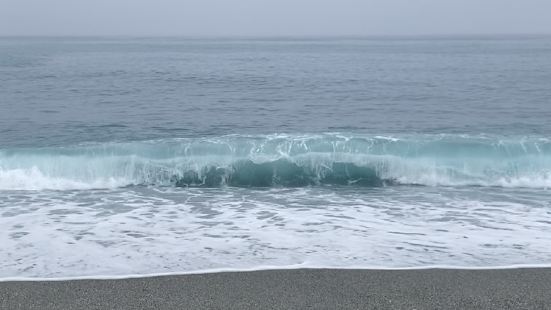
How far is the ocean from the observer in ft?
26.4

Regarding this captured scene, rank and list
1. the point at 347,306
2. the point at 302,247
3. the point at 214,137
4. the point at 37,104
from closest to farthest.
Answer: the point at 347,306
the point at 302,247
the point at 214,137
the point at 37,104

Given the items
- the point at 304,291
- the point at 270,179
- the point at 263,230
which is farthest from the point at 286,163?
the point at 304,291

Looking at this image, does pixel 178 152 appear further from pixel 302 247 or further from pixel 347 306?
pixel 347 306

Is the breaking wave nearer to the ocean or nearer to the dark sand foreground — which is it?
the ocean

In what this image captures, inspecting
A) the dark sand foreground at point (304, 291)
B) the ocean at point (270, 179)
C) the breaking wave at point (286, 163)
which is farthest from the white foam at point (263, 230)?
the breaking wave at point (286, 163)

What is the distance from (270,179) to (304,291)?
711cm

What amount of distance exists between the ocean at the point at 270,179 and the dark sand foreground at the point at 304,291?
0.38 meters

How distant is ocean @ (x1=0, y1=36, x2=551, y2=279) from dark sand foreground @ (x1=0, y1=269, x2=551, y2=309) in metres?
0.38

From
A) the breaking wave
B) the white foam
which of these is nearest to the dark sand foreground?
the white foam

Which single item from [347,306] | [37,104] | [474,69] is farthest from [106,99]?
[474,69]

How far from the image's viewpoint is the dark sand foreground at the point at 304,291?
20.3 ft

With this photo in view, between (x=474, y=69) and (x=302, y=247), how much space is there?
34.5 m

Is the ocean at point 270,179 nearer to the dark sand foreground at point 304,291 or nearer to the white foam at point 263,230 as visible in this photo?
the white foam at point 263,230

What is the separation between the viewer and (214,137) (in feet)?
55.1
